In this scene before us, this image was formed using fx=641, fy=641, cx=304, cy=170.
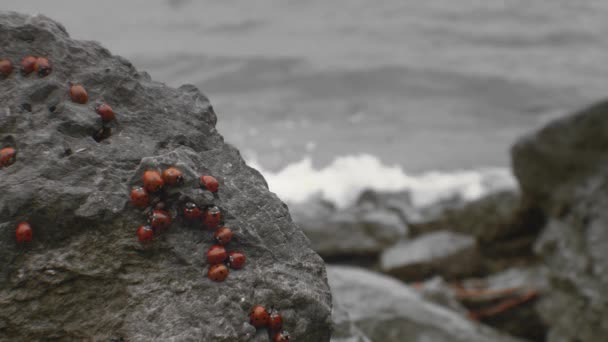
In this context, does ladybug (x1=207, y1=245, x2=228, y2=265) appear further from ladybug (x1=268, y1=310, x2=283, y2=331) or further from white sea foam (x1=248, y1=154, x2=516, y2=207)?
white sea foam (x1=248, y1=154, x2=516, y2=207)

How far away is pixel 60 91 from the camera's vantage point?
2.31 m

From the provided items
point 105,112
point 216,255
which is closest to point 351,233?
point 105,112

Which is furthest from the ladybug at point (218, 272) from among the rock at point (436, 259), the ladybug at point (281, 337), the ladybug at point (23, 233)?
the rock at point (436, 259)

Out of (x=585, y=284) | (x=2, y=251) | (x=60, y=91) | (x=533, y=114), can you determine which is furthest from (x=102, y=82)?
(x=533, y=114)

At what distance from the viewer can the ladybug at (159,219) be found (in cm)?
201

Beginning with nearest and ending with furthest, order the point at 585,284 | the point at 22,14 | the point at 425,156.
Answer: the point at 22,14
the point at 585,284
the point at 425,156

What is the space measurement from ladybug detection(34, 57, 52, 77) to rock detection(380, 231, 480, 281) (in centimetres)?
713

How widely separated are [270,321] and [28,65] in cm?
127

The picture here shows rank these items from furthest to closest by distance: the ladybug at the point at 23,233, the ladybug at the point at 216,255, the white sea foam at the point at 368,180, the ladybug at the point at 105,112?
the white sea foam at the point at 368,180 < the ladybug at the point at 105,112 < the ladybug at the point at 216,255 < the ladybug at the point at 23,233

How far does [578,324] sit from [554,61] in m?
20.7

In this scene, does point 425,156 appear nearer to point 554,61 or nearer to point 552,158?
point 554,61

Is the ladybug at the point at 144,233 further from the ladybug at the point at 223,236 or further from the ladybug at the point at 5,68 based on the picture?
the ladybug at the point at 5,68

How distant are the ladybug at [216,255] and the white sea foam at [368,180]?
15.2m

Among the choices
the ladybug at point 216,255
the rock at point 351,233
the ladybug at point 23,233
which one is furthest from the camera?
the rock at point 351,233
